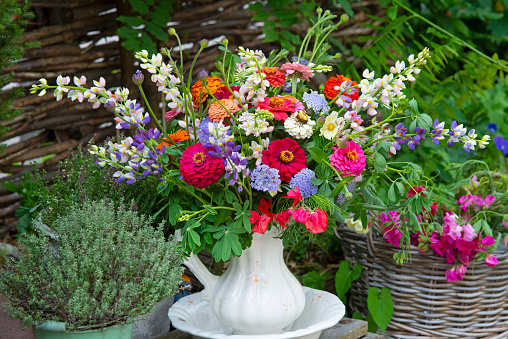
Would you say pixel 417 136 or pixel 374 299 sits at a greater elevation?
pixel 417 136

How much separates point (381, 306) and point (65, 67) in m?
1.39

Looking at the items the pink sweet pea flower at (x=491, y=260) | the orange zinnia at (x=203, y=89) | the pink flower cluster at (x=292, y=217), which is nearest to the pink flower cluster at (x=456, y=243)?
the pink sweet pea flower at (x=491, y=260)

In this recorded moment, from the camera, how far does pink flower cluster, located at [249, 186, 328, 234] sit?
0.99m

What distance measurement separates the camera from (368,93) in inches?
41.7

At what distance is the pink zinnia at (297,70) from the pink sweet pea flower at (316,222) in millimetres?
281

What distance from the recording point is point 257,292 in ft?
3.75

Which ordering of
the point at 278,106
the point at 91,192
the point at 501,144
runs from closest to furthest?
the point at 278,106 → the point at 91,192 → the point at 501,144

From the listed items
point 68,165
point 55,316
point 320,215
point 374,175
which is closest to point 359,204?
point 374,175

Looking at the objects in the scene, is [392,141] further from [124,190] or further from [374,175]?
[124,190]

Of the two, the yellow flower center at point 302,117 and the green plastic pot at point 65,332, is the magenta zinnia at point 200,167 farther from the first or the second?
the green plastic pot at point 65,332

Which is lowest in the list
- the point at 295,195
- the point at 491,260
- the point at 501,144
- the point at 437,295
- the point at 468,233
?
the point at 501,144

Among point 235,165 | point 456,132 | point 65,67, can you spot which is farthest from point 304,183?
point 65,67

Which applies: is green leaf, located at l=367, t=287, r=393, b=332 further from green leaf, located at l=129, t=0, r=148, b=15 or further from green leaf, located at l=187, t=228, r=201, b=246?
green leaf, located at l=129, t=0, r=148, b=15

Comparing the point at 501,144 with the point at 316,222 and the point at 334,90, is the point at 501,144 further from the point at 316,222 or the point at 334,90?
the point at 316,222
